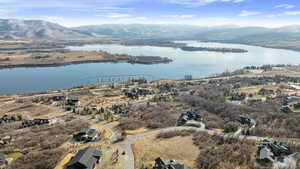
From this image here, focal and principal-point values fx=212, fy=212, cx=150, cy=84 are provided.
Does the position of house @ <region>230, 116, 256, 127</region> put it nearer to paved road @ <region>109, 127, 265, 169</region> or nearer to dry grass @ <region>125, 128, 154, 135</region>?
paved road @ <region>109, 127, 265, 169</region>

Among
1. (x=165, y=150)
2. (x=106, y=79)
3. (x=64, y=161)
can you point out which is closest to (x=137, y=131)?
(x=165, y=150)

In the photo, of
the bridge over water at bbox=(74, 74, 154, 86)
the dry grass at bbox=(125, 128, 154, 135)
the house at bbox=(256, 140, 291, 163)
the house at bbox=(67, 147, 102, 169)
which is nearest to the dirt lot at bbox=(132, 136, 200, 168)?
the dry grass at bbox=(125, 128, 154, 135)

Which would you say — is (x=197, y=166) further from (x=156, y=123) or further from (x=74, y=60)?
(x=74, y=60)

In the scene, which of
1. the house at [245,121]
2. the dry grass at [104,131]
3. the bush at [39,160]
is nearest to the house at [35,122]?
the dry grass at [104,131]

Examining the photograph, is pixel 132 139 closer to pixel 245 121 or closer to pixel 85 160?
pixel 85 160

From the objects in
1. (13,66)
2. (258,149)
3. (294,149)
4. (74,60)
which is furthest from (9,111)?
(74,60)

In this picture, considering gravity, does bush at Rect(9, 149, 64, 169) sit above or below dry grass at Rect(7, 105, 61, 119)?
above

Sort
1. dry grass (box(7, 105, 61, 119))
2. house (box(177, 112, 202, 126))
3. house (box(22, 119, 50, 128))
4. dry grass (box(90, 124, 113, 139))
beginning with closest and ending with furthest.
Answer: dry grass (box(90, 124, 113, 139))
house (box(177, 112, 202, 126))
house (box(22, 119, 50, 128))
dry grass (box(7, 105, 61, 119))
